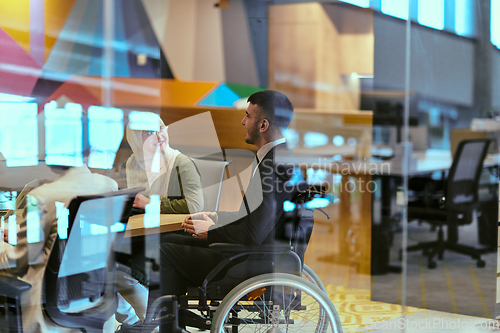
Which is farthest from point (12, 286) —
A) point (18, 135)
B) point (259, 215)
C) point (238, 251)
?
point (18, 135)

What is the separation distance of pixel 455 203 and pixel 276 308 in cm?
210

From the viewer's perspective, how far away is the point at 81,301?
68.4 inches

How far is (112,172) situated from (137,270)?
1.94 feet

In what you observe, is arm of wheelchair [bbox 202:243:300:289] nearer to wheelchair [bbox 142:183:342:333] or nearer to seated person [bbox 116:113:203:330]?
wheelchair [bbox 142:183:342:333]

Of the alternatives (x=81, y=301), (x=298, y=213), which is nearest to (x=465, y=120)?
(x=298, y=213)

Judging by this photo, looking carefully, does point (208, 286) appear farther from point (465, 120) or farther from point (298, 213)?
point (465, 120)

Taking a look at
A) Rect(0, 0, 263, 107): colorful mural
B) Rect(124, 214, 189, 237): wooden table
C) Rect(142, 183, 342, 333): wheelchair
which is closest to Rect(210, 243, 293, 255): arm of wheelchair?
Rect(142, 183, 342, 333): wheelchair

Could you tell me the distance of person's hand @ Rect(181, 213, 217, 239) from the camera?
1.92 m

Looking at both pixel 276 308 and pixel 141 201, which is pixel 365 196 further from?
pixel 141 201

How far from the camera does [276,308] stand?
1.85 meters

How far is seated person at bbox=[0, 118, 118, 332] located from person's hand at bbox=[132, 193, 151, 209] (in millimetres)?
258

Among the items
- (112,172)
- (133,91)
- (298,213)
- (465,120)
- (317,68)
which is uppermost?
(317,68)

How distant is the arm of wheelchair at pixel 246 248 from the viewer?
171 cm

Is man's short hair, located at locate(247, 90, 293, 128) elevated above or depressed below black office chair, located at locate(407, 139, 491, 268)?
above
